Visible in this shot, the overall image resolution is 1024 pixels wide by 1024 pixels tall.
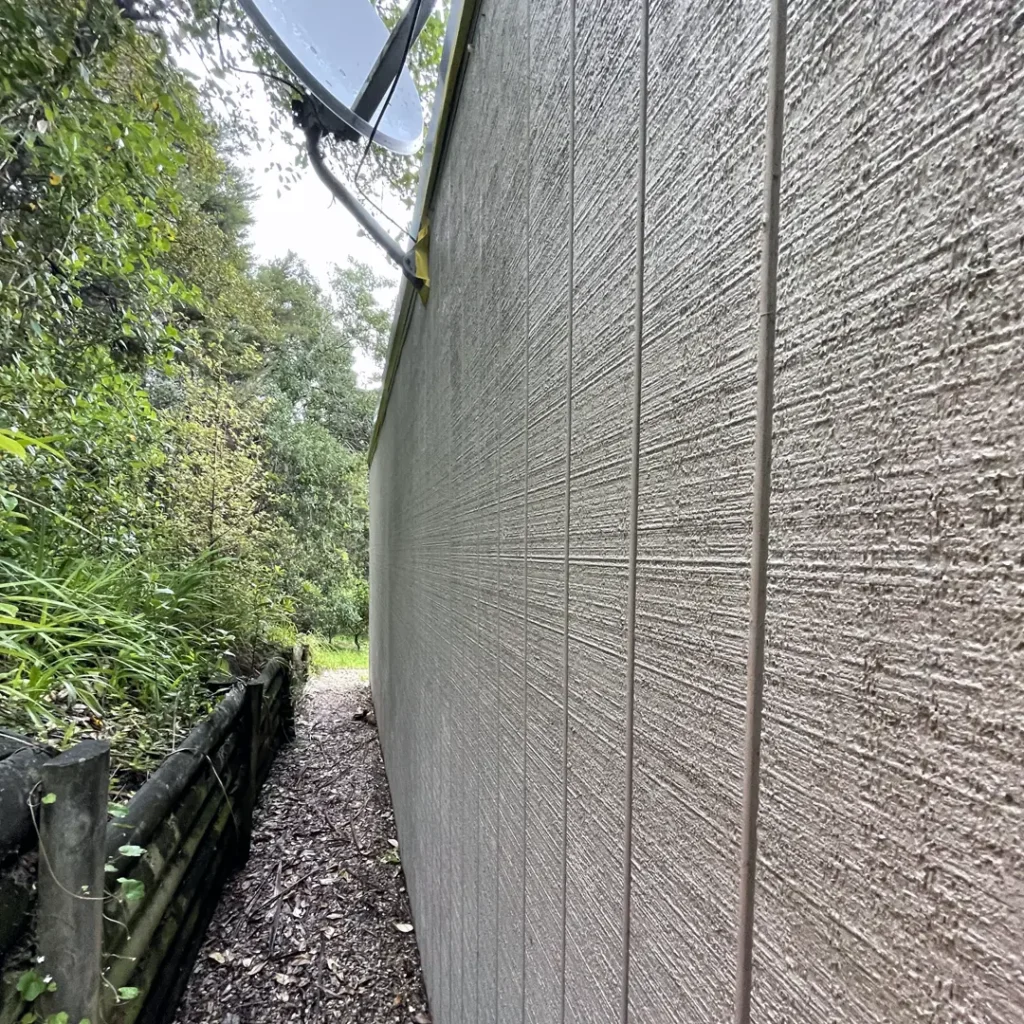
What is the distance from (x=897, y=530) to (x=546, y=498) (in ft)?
2.15

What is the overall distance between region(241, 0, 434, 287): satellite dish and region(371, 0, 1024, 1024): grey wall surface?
1.43 metres

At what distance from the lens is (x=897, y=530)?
1.02ft

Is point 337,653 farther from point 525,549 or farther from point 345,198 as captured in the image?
point 525,549

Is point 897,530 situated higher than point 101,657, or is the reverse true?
point 897,530

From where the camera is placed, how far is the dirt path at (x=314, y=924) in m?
2.22

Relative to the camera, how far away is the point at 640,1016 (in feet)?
1.87

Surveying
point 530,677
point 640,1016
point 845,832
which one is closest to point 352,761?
point 530,677

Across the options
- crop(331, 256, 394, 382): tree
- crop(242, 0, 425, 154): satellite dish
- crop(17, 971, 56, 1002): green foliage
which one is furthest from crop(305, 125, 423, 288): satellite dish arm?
crop(331, 256, 394, 382): tree

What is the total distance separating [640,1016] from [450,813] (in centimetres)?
126

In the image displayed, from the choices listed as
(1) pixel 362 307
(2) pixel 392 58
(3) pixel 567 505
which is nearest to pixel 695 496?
(3) pixel 567 505

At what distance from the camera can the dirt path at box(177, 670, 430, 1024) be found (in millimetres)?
2221

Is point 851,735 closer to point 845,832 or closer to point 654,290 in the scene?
point 845,832

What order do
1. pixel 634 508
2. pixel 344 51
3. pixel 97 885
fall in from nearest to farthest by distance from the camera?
pixel 634 508, pixel 97 885, pixel 344 51

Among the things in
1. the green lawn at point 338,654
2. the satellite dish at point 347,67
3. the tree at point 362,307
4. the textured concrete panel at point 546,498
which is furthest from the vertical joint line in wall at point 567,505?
the tree at point 362,307
